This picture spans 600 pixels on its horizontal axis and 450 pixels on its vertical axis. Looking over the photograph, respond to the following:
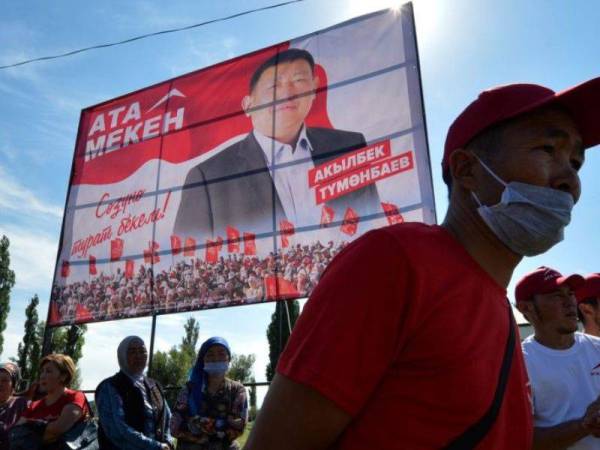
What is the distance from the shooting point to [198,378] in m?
4.34

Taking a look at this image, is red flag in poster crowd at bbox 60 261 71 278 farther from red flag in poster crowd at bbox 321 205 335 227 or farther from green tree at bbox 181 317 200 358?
green tree at bbox 181 317 200 358

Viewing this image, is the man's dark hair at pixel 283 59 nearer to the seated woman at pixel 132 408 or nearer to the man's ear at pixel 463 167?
the seated woman at pixel 132 408

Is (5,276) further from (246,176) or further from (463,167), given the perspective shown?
(463,167)

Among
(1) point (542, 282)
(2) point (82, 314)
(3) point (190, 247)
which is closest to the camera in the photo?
(1) point (542, 282)

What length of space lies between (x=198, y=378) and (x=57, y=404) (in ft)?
3.48

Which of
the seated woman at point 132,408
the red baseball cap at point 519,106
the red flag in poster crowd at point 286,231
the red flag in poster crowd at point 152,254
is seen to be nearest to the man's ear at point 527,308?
the red baseball cap at point 519,106

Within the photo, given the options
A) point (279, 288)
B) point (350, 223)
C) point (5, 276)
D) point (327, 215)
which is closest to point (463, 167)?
point (350, 223)

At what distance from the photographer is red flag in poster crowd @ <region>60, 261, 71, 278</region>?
8523mm

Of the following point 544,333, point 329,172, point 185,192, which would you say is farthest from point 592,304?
point 185,192

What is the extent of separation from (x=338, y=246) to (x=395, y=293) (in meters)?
5.71

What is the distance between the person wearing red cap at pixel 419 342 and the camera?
31.2 inches

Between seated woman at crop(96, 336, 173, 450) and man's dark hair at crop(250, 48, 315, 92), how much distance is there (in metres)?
4.46

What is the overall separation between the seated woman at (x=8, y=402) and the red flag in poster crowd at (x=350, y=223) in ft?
11.7

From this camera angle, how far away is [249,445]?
82 centimetres
